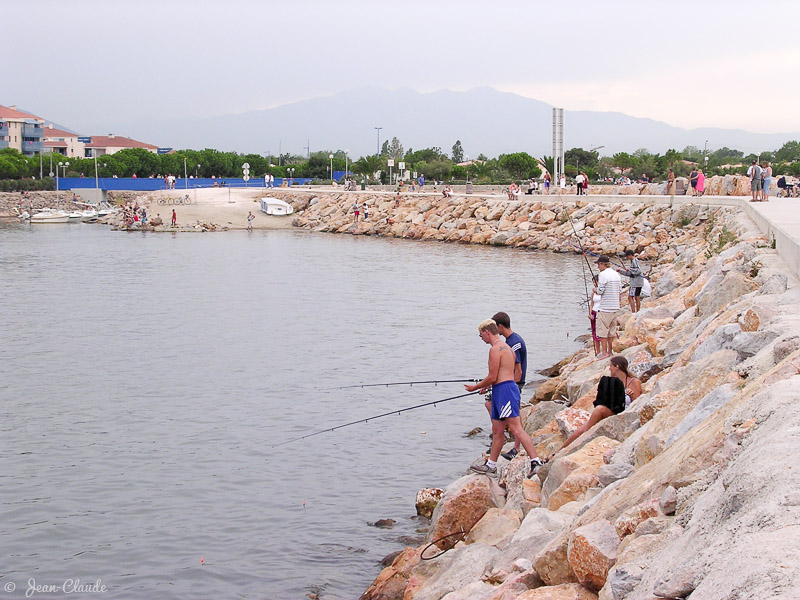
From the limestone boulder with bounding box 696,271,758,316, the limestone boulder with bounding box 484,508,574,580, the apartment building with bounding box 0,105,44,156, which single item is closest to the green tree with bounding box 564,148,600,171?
the apartment building with bounding box 0,105,44,156

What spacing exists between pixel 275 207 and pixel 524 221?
23.7 m

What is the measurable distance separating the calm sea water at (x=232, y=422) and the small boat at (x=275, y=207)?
107 ft

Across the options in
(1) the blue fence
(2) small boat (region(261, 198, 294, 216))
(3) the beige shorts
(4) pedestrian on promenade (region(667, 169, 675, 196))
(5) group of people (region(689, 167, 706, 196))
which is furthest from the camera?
(1) the blue fence

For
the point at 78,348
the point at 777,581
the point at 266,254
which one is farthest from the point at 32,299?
the point at 777,581

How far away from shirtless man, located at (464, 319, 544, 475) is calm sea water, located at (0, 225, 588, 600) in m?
1.43

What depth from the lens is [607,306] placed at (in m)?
13.5

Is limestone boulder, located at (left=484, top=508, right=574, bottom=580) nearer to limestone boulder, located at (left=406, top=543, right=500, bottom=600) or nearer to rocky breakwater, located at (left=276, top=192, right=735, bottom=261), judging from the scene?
limestone boulder, located at (left=406, top=543, right=500, bottom=600)

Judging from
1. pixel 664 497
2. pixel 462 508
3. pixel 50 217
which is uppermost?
pixel 50 217

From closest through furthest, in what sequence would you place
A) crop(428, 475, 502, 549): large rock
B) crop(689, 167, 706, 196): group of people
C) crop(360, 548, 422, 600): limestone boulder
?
crop(360, 548, 422, 600): limestone boulder
crop(428, 475, 502, 549): large rock
crop(689, 167, 706, 196): group of people

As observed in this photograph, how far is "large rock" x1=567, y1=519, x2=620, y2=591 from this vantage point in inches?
195

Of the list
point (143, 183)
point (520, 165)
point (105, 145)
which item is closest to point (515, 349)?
point (520, 165)

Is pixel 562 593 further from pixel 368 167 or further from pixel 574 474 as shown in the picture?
pixel 368 167

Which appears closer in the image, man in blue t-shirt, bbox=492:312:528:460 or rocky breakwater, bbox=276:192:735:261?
man in blue t-shirt, bbox=492:312:528:460

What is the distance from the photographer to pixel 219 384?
1584cm
